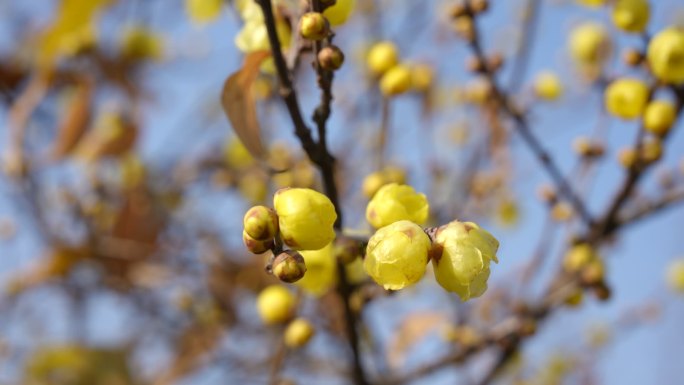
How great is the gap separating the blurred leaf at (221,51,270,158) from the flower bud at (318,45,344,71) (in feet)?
0.40

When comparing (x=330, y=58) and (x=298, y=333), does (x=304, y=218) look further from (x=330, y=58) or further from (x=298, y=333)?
(x=298, y=333)

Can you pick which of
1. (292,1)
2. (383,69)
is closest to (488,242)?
(292,1)

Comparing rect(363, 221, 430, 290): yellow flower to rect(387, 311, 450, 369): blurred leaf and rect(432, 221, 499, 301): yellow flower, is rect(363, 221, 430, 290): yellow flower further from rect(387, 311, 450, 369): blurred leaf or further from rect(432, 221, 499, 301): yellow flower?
rect(387, 311, 450, 369): blurred leaf

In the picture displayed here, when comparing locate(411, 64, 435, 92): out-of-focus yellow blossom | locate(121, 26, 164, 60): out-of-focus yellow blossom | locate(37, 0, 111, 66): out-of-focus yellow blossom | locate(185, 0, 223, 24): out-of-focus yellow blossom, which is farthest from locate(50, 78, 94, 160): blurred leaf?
locate(411, 64, 435, 92): out-of-focus yellow blossom

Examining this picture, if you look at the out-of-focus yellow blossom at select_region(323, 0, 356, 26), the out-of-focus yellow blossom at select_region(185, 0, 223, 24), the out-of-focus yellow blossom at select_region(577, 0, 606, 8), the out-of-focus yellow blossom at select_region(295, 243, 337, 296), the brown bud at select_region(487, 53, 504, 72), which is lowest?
the out-of-focus yellow blossom at select_region(295, 243, 337, 296)

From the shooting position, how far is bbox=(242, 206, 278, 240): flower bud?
18.6 inches

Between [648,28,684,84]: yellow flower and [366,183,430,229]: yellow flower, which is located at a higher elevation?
[648,28,684,84]: yellow flower

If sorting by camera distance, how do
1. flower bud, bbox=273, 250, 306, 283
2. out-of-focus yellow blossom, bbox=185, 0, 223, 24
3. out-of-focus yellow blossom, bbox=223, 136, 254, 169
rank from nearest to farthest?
1. flower bud, bbox=273, 250, 306, 283
2. out-of-focus yellow blossom, bbox=185, 0, 223, 24
3. out-of-focus yellow blossom, bbox=223, 136, 254, 169

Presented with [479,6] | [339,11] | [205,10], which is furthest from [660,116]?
[205,10]

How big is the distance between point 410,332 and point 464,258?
1112mm

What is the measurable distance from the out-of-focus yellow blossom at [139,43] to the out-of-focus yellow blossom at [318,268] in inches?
65.7

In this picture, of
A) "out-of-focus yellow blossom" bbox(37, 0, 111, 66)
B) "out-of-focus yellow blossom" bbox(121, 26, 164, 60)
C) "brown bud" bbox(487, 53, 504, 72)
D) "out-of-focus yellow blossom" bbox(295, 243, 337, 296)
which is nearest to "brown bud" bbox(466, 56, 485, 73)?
"brown bud" bbox(487, 53, 504, 72)

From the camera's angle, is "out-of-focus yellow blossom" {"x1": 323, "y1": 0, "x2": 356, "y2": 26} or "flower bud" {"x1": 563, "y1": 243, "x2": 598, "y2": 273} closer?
"out-of-focus yellow blossom" {"x1": 323, "y1": 0, "x2": 356, "y2": 26}

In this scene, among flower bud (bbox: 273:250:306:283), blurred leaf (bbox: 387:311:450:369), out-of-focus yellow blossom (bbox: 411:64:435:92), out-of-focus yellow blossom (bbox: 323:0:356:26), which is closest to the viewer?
flower bud (bbox: 273:250:306:283)
